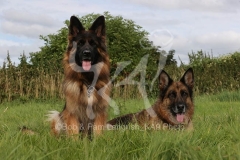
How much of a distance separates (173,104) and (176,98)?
132 mm

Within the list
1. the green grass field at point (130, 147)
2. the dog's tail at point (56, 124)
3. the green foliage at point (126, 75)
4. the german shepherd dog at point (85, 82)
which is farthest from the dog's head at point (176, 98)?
the green foliage at point (126, 75)

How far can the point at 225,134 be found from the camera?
4930mm

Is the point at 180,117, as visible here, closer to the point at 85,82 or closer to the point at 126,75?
the point at 85,82

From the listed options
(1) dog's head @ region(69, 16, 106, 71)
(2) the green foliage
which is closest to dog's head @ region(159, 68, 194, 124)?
(1) dog's head @ region(69, 16, 106, 71)

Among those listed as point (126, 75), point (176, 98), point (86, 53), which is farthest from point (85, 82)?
point (126, 75)

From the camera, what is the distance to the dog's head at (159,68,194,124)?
22.4 feet

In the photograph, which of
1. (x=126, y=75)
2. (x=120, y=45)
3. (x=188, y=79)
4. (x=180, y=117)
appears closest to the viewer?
(x=180, y=117)

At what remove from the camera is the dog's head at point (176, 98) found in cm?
681

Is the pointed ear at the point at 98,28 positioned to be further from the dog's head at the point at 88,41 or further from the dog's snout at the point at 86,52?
the dog's snout at the point at 86,52

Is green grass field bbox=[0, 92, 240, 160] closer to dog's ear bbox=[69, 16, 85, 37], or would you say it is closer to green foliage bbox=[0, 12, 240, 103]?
dog's ear bbox=[69, 16, 85, 37]

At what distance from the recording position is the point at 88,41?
6.16 metres

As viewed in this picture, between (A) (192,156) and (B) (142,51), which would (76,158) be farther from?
(B) (142,51)

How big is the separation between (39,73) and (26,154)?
14.0m

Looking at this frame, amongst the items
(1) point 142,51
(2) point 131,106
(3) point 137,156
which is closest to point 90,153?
(3) point 137,156
